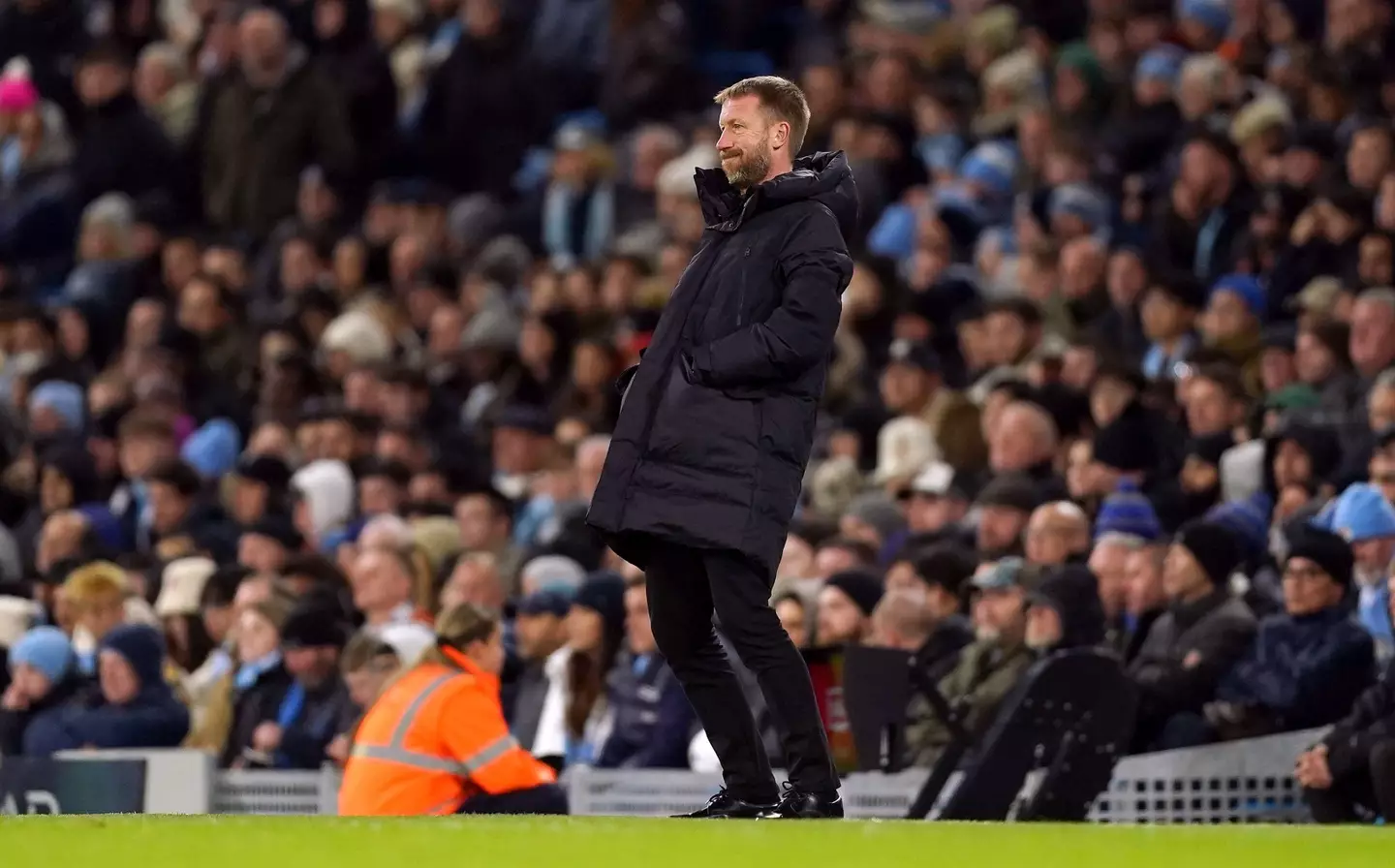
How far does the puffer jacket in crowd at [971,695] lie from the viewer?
10.2 m

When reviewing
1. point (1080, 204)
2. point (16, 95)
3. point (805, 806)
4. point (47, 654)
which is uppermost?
point (16, 95)

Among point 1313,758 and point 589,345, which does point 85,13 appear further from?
point 1313,758

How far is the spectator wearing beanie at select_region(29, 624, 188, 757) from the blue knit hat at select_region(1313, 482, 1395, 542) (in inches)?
191

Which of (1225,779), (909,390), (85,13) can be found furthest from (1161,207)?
(85,13)

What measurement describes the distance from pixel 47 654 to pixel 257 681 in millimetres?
989

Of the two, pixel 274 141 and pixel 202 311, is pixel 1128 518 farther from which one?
pixel 274 141

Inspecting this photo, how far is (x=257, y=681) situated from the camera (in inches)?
489

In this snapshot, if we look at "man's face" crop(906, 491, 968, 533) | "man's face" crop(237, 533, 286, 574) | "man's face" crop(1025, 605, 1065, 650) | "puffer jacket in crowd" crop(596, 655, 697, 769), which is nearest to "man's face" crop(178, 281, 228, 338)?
"man's face" crop(237, 533, 286, 574)

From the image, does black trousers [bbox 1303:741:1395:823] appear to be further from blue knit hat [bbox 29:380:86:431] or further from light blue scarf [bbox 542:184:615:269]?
light blue scarf [bbox 542:184:615:269]

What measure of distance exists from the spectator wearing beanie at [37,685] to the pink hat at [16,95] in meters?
9.76

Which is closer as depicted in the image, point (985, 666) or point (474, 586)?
point (985, 666)

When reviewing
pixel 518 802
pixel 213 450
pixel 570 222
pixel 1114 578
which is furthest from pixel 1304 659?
pixel 570 222

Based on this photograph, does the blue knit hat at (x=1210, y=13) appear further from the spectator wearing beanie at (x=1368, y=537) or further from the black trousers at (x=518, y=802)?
the black trousers at (x=518, y=802)

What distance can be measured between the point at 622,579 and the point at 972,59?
7680 millimetres
